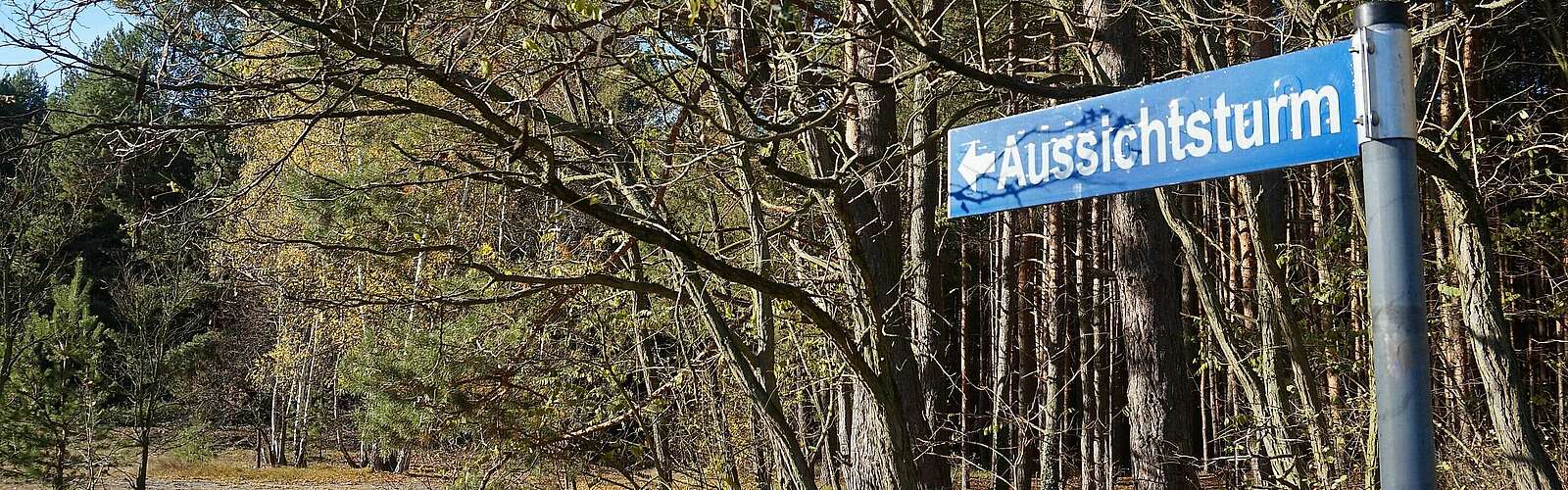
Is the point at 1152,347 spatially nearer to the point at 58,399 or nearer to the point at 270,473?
the point at 58,399

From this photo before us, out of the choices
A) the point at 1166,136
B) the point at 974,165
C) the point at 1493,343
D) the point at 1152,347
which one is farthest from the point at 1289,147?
the point at 1152,347

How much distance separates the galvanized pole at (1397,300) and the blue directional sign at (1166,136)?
0.11 meters

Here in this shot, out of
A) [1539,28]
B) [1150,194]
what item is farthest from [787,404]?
[1539,28]

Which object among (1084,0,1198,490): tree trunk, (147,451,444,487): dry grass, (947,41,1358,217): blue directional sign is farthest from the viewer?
(147,451,444,487): dry grass

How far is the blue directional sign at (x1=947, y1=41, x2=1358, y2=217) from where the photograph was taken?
5.70 feet

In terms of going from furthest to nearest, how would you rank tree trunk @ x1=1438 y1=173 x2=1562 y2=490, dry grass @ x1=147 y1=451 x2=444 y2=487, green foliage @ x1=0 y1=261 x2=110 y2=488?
dry grass @ x1=147 y1=451 x2=444 y2=487, green foliage @ x1=0 y1=261 x2=110 y2=488, tree trunk @ x1=1438 y1=173 x2=1562 y2=490

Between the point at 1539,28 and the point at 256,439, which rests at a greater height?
the point at 1539,28

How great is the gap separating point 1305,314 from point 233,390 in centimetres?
2861

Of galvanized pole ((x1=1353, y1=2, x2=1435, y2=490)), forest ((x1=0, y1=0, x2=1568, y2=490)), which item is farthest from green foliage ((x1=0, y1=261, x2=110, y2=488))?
galvanized pole ((x1=1353, y1=2, x2=1435, y2=490))

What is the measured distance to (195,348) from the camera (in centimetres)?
2106

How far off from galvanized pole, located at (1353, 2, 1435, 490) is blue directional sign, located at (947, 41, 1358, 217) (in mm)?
113

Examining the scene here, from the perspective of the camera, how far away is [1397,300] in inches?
57.6

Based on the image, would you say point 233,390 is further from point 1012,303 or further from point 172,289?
point 1012,303

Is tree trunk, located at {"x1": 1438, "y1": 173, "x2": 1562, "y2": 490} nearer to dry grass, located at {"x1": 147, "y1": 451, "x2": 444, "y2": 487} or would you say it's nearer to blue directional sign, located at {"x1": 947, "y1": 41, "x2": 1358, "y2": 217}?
blue directional sign, located at {"x1": 947, "y1": 41, "x2": 1358, "y2": 217}
